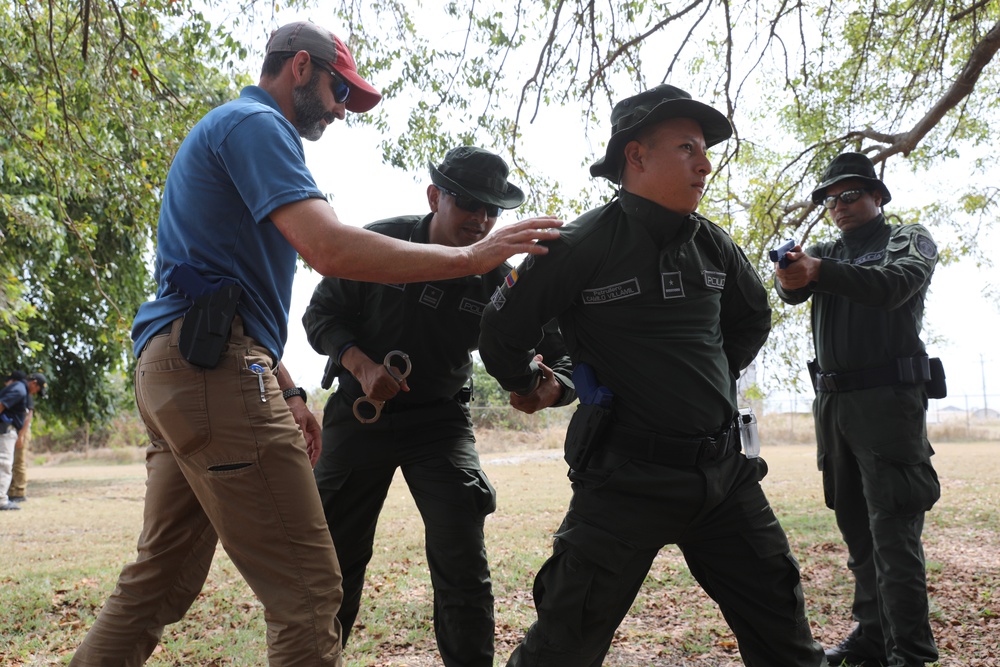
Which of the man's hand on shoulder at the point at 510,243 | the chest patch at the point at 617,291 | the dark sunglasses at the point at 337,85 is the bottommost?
the chest patch at the point at 617,291

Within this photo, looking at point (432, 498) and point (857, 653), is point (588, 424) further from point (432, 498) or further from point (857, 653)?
point (857, 653)

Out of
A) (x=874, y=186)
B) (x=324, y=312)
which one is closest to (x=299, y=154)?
(x=324, y=312)

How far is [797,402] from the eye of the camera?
3125cm

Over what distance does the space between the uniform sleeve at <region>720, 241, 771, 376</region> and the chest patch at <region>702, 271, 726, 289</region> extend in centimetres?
16

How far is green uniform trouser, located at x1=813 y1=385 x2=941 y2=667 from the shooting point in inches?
158

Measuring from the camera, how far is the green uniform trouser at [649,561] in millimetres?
2555

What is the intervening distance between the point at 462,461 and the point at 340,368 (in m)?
0.73

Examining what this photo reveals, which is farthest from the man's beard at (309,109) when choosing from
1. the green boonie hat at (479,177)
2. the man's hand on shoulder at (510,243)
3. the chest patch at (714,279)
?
the chest patch at (714,279)

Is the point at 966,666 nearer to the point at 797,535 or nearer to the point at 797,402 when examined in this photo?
the point at 797,535

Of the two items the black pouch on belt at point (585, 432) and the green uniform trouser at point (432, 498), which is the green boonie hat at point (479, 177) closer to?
the green uniform trouser at point (432, 498)

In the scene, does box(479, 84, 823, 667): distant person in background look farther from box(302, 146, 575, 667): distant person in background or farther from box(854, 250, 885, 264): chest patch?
box(854, 250, 885, 264): chest patch

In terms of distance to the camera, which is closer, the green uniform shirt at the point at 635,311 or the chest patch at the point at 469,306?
the green uniform shirt at the point at 635,311

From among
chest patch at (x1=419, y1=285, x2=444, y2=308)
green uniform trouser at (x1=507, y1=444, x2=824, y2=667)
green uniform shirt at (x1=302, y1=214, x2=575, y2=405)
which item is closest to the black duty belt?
green uniform shirt at (x1=302, y1=214, x2=575, y2=405)

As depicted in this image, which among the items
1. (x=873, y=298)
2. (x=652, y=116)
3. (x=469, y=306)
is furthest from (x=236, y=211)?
(x=873, y=298)
